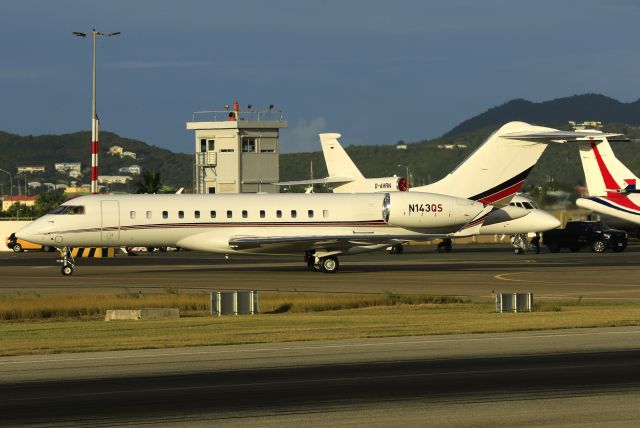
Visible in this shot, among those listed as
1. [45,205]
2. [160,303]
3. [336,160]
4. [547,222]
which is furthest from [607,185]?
[45,205]

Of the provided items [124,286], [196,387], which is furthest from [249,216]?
[196,387]

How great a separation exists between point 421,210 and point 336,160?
33747 millimetres

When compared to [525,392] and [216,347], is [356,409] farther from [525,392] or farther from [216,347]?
[216,347]

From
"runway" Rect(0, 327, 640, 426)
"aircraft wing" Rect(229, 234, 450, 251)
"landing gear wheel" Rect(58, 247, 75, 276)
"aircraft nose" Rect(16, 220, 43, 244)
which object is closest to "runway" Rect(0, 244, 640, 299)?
"landing gear wheel" Rect(58, 247, 75, 276)

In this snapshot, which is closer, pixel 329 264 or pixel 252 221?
pixel 329 264

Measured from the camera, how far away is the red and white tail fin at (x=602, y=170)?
64.4 metres

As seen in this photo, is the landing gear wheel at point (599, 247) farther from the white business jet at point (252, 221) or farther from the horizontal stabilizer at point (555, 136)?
the white business jet at point (252, 221)

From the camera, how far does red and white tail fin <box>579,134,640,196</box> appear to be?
6444cm

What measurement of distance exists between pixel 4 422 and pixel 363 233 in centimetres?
3293

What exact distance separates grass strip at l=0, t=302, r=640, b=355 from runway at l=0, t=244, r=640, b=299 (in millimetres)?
5957

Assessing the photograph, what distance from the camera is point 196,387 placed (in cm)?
1558

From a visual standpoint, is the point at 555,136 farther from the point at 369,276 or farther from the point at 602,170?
the point at 602,170

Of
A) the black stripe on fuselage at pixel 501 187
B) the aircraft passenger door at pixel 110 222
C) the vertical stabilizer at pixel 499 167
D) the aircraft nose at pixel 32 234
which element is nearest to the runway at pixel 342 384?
the aircraft passenger door at pixel 110 222

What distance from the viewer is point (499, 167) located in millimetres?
47188
